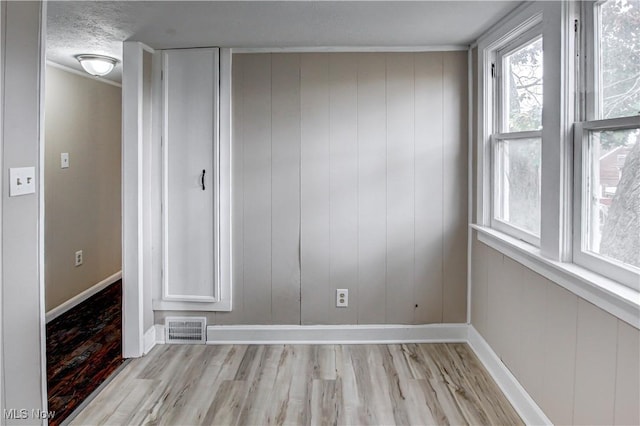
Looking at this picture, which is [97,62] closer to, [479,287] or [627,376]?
[479,287]

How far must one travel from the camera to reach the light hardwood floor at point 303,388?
2.35m

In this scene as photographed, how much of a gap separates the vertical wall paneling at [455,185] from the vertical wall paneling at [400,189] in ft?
0.78

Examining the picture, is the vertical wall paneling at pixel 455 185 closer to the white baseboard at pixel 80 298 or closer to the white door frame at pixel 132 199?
the white door frame at pixel 132 199

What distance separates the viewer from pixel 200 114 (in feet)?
10.6

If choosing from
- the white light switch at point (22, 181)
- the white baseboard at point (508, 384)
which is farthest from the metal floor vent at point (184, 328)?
the white baseboard at point (508, 384)

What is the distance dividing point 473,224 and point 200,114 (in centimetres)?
201

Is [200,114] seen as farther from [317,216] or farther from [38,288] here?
[38,288]

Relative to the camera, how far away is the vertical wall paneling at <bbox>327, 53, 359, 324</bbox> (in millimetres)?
3236

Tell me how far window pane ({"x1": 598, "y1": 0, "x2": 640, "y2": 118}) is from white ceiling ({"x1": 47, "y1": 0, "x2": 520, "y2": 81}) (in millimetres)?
696

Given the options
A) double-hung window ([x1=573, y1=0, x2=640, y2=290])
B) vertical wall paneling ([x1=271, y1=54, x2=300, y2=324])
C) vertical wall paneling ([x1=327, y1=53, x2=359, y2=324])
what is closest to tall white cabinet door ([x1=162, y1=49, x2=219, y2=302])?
vertical wall paneling ([x1=271, y1=54, x2=300, y2=324])

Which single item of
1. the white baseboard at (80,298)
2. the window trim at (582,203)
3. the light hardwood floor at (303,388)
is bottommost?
the light hardwood floor at (303,388)

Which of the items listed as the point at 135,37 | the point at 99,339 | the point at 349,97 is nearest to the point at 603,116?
the point at 349,97

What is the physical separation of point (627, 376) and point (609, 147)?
82 centimetres

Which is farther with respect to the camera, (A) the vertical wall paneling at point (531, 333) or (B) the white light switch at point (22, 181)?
(A) the vertical wall paneling at point (531, 333)
